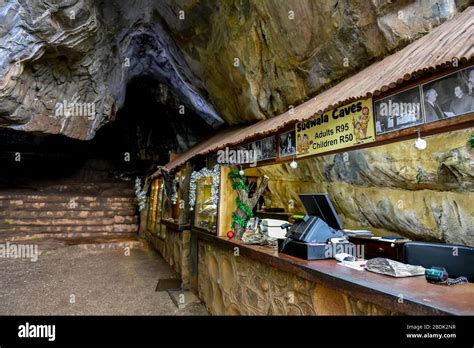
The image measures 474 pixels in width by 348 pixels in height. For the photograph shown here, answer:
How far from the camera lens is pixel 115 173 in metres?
19.7

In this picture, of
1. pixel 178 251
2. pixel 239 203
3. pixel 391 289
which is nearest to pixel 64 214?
pixel 178 251

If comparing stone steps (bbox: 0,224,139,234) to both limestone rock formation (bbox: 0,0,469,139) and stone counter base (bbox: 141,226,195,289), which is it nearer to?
stone counter base (bbox: 141,226,195,289)

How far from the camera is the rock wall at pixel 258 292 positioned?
99.6 inches

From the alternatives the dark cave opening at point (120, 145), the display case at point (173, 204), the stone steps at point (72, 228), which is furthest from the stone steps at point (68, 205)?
the display case at point (173, 204)

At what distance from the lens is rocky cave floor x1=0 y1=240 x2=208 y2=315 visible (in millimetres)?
5430

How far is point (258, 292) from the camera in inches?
145

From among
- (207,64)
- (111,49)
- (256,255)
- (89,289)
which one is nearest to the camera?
(256,255)

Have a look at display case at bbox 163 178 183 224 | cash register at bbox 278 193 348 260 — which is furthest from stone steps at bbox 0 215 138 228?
cash register at bbox 278 193 348 260

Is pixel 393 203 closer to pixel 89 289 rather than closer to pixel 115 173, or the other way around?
pixel 89 289

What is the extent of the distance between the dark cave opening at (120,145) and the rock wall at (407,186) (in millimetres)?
11678

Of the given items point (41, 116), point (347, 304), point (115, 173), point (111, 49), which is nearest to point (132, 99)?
point (115, 173)

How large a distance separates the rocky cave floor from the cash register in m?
3.05

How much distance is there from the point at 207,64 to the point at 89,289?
7.11 m

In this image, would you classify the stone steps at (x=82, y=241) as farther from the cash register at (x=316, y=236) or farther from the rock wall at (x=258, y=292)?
the cash register at (x=316, y=236)
